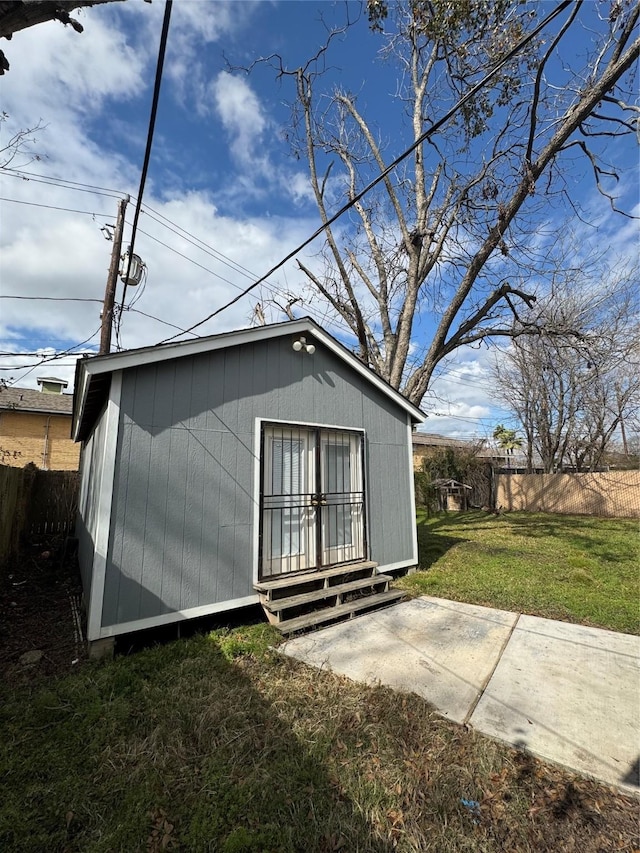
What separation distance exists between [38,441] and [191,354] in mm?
14168

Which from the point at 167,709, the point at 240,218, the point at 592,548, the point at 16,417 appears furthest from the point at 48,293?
the point at 592,548

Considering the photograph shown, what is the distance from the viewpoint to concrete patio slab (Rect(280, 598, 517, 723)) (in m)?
3.13

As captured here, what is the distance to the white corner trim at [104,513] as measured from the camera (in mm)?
3525

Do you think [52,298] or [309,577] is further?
[52,298]

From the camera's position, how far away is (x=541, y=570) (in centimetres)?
662

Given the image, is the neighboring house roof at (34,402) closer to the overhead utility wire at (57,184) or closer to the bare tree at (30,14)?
the overhead utility wire at (57,184)

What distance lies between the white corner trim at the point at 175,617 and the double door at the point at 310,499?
A: 1.31 ft

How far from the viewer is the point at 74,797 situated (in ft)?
6.75

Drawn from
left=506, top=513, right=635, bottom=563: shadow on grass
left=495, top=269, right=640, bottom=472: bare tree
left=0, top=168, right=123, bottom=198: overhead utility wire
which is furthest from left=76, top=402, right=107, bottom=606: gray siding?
left=495, top=269, right=640, bottom=472: bare tree

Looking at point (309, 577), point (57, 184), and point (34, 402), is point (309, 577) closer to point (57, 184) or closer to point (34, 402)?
point (57, 184)

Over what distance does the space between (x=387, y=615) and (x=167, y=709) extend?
111 inches

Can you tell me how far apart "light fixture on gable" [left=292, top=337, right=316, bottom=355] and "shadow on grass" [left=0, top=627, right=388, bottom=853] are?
12.2 feet

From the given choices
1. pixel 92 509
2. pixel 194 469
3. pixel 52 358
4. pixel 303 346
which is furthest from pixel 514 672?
pixel 52 358

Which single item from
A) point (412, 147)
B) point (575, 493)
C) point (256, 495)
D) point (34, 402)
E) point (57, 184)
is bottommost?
point (575, 493)
